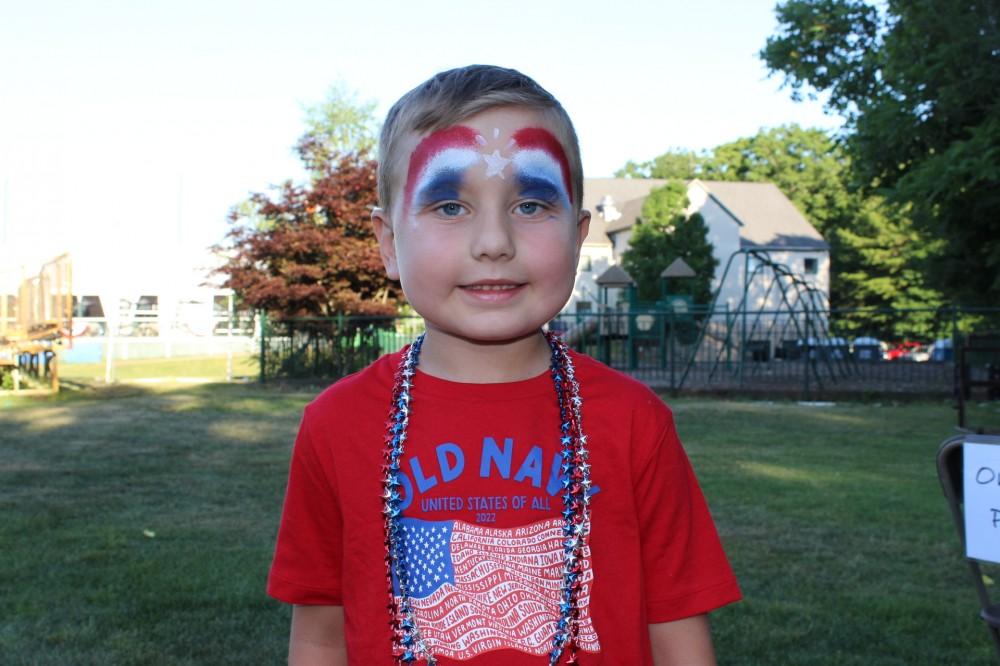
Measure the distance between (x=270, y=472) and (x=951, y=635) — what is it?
5623mm

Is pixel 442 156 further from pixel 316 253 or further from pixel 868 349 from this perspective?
pixel 868 349

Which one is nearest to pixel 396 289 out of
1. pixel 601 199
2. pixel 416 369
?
pixel 416 369

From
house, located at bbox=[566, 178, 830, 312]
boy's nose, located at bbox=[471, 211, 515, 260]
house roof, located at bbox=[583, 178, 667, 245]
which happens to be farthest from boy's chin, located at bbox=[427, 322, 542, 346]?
house roof, located at bbox=[583, 178, 667, 245]

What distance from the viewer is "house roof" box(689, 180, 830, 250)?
5428 cm

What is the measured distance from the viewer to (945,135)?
14.4m

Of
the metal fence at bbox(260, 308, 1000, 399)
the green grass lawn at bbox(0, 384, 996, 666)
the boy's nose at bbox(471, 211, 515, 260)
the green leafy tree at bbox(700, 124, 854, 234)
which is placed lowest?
the green grass lawn at bbox(0, 384, 996, 666)

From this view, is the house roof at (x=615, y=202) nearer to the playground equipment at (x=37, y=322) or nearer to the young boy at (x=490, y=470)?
the playground equipment at (x=37, y=322)

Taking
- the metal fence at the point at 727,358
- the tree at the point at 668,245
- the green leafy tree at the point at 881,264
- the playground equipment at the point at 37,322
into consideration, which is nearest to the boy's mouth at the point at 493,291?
the playground equipment at the point at 37,322

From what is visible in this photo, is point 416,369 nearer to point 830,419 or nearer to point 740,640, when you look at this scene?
point 740,640

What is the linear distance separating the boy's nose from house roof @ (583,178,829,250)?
51653mm

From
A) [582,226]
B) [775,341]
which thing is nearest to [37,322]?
[775,341]

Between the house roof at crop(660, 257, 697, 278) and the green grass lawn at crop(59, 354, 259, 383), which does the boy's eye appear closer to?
the green grass lawn at crop(59, 354, 259, 383)

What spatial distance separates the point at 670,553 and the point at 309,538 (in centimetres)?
63

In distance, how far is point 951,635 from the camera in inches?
173
